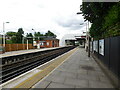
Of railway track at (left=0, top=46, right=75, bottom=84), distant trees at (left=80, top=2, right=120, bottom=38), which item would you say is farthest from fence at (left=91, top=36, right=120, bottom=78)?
railway track at (left=0, top=46, right=75, bottom=84)

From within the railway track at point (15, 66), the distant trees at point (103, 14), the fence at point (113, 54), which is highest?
the distant trees at point (103, 14)

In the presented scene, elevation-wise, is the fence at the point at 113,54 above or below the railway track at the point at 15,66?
above

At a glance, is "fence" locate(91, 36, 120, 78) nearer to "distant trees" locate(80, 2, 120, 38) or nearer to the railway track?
"distant trees" locate(80, 2, 120, 38)

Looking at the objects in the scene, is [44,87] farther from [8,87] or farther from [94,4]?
[94,4]

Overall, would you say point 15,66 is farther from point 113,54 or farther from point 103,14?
point 103,14

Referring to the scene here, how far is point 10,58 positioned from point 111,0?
11.7m

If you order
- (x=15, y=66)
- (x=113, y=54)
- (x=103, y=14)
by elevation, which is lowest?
(x=15, y=66)

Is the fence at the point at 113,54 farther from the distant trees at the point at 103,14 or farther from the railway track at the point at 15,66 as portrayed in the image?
the railway track at the point at 15,66

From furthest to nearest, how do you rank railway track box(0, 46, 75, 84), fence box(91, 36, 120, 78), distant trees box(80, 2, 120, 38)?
railway track box(0, 46, 75, 84) → distant trees box(80, 2, 120, 38) → fence box(91, 36, 120, 78)

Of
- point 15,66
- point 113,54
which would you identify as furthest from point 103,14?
point 15,66

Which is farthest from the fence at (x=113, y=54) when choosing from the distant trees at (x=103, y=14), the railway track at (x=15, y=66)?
the railway track at (x=15, y=66)

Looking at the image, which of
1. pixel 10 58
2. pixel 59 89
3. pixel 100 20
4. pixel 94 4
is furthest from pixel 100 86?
pixel 10 58

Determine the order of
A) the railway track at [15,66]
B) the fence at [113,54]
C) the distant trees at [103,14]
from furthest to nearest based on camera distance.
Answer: the railway track at [15,66] → the distant trees at [103,14] → the fence at [113,54]

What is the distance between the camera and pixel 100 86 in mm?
3844
